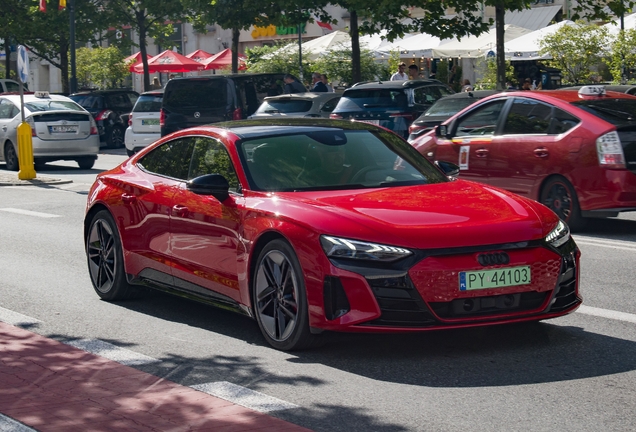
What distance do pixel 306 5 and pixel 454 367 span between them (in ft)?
78.1

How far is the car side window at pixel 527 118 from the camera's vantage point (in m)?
12.5

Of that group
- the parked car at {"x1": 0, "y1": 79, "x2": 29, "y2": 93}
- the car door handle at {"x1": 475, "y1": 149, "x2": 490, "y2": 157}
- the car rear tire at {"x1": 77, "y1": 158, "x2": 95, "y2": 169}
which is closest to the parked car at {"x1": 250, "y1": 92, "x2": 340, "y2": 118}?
the car rear tire at {"x1": 77, "y1": 158, "x2": 95, "y2": 169}

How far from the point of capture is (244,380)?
20.0ft

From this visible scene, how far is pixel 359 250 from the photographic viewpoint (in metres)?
6.22

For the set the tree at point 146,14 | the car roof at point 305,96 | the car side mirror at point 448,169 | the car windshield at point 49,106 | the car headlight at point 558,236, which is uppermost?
the tree at point 146,14

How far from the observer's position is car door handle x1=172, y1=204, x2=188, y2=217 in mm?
7661

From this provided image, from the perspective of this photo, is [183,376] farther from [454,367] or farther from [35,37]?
[35,37]

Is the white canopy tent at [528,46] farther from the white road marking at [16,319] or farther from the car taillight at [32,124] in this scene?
the white road marking at [16,319]

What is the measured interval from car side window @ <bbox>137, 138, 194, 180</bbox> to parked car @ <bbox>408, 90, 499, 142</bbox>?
9518 mm

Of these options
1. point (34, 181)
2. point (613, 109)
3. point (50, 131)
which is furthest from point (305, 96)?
point (613, 109)

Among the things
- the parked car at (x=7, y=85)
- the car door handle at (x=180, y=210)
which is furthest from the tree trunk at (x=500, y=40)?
the parked car at (x=7, y=85)

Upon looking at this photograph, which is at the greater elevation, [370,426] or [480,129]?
[480,129]

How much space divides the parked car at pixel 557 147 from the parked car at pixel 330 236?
13.7 feet

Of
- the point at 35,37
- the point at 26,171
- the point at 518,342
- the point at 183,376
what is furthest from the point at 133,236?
the point at 35,37
